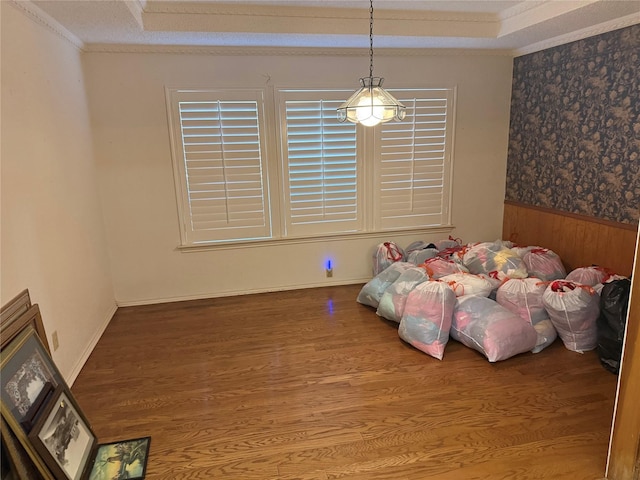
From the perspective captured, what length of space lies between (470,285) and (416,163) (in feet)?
5.13

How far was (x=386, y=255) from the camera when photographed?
4.26 m

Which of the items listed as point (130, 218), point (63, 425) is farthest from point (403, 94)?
point (63, 425)

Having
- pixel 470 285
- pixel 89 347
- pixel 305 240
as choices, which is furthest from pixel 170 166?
pixel 470 285

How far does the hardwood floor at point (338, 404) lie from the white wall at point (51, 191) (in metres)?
0.45

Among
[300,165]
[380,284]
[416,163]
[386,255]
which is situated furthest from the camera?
[416,163]

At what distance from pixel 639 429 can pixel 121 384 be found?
282 centimetres

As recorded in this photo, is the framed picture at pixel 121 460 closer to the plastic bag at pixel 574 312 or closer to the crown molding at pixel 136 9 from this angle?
the crown molding at pixel 136 9

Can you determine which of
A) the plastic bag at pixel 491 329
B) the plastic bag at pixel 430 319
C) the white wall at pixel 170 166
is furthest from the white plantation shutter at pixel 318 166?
the plastic bag at pixel 491 329

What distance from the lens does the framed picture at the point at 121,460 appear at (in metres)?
2.02

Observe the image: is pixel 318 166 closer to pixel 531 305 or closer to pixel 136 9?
pixel 136 9

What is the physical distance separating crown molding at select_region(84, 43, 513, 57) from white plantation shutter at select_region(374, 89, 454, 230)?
1.17 ft

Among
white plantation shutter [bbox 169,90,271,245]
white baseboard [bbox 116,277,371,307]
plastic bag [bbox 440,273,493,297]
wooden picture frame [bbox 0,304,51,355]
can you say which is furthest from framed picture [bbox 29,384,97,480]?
plastic bag [bbox 440,273,493,297]

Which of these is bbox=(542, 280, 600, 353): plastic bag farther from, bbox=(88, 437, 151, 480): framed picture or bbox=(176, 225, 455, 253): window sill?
bbox=(88, 437, 151, 480): framed picture

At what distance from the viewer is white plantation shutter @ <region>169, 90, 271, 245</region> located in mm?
3820
